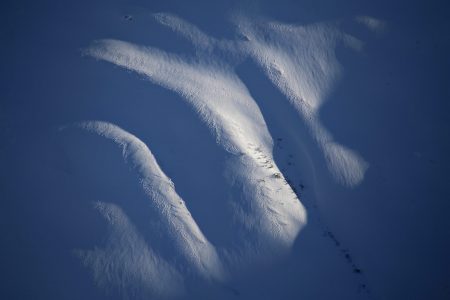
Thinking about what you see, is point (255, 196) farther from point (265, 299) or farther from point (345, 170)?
point (345, 170)

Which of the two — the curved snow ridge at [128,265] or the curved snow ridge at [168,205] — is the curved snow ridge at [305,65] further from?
the curved snow ridge at [128,265]

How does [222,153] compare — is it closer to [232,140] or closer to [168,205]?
[232,140]

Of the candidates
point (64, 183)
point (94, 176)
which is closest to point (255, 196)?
point (94, 176)

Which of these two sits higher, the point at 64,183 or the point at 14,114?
the point at 14,114

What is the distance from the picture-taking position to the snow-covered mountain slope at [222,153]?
4.79 metres

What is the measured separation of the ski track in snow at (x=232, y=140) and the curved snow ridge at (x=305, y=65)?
3 centimetres

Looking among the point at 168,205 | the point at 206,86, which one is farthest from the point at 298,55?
the point at 168,205

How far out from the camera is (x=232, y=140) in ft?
18.5

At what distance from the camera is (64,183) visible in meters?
5.07

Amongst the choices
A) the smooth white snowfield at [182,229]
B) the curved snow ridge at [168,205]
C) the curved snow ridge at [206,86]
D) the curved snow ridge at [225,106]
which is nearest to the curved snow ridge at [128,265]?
the smooth white snowfield at [182,229]

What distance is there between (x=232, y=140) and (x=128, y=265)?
3.14 metres

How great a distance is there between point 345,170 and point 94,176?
5393 mm

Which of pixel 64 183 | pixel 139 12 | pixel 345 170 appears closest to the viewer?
pixel 64 183

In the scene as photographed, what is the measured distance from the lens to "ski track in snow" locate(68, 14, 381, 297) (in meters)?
4.81
